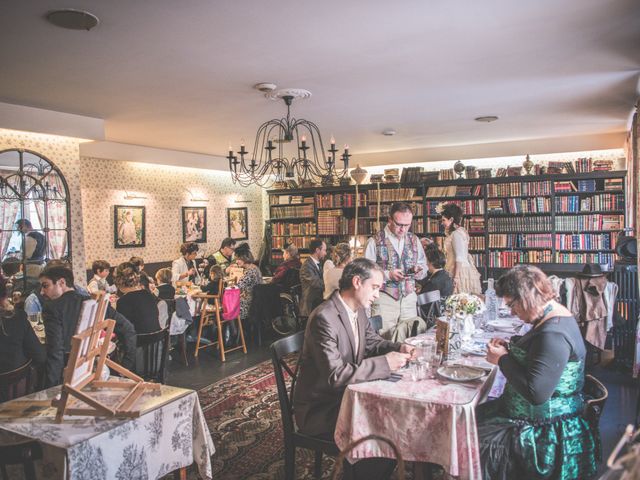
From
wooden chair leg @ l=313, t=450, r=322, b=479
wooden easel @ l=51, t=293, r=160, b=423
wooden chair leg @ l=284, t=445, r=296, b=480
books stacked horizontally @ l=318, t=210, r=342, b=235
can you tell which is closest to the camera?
wooden easel @ l=51, t=293, r=160, b=423

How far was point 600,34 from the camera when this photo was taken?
395 cm

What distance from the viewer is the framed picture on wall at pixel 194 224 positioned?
10414 millimetres

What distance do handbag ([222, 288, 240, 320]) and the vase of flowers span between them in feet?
12.3

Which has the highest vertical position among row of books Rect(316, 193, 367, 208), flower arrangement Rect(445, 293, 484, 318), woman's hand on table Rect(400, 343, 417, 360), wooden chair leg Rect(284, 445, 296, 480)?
row of books Rect(316, 193, 367, 208)

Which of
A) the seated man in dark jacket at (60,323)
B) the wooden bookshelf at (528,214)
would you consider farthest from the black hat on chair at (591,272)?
the seated man in dark jacket at (60,323)

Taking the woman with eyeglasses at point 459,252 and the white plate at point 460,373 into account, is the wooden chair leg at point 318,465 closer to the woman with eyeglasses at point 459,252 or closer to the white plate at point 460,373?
the white plate at point 460,373

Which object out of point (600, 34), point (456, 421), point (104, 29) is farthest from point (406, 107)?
point (456, 421)

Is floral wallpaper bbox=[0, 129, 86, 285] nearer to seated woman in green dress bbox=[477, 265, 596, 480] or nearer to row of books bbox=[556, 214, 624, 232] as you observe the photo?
seated woman in green dress bbox=[477, 265, 596, 480]

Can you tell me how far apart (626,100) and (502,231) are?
3.30m

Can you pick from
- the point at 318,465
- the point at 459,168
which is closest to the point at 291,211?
the point at 459,168

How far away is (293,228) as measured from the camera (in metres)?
11.5

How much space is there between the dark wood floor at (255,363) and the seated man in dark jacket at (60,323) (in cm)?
164

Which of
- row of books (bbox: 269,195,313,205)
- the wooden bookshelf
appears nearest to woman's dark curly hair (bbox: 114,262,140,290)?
the wooden bookshelf

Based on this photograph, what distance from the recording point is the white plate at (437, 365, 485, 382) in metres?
2.42
